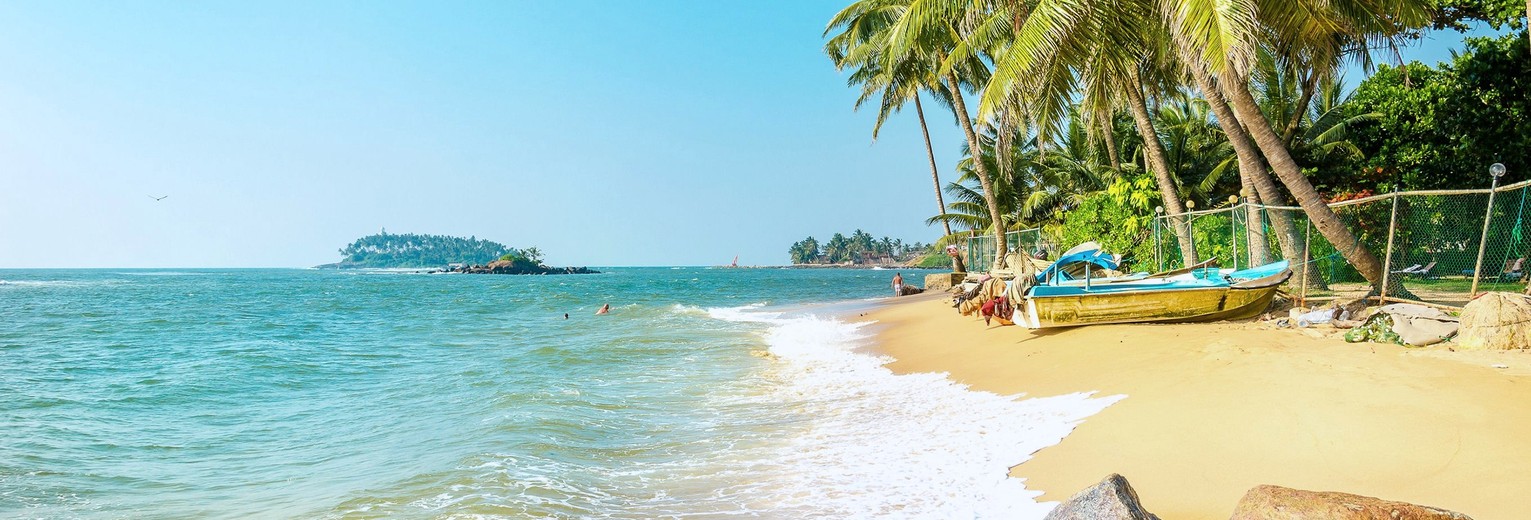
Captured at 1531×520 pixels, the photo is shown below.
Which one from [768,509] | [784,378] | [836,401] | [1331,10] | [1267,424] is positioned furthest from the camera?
[784,378]

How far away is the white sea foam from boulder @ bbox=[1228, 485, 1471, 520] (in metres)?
1.51

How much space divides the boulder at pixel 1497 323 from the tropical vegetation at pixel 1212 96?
3077 mm

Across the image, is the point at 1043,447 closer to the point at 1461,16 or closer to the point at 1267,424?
the point at 1267,424

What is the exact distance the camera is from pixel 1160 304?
1111 cm

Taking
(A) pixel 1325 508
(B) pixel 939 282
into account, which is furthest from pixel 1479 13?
(B) pixel 939 282

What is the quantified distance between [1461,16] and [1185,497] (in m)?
17.1

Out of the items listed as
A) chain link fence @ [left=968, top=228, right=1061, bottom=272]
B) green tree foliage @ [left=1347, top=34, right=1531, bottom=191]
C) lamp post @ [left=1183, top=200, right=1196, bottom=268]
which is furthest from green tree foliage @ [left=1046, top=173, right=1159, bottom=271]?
green tree foliage @ [left=1347, top=34, right=1531, bottom=191]

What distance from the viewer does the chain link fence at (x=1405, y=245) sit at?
10.7m

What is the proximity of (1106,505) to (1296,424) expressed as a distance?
10.1 ft

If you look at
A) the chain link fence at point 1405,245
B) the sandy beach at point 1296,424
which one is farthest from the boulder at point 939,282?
the sandy beach at point 1296,424

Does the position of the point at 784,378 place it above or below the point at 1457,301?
below

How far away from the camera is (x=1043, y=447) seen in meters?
6.58

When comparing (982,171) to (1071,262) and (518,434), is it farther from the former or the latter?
(518,434)

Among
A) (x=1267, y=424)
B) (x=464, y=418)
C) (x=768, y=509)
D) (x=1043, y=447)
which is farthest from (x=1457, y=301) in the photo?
(x=464, y=418)
